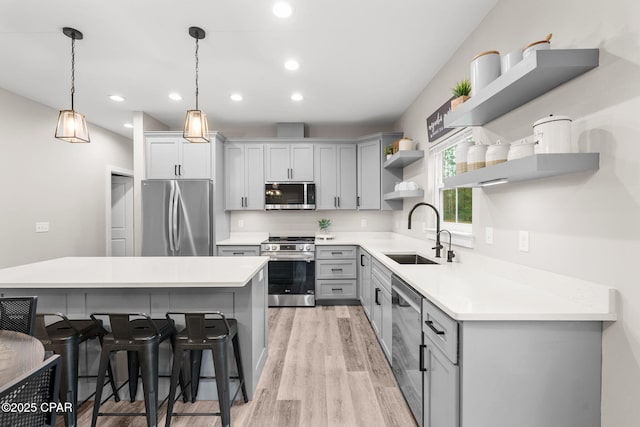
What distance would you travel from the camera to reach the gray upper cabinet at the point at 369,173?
445 cm

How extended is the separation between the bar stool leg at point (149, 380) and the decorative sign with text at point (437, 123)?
279 centimetres

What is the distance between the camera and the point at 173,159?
4.26 m

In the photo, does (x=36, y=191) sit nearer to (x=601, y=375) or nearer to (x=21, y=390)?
(x=21, y=390)

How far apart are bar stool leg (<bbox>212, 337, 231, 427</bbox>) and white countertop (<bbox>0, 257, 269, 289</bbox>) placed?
35 centimetres

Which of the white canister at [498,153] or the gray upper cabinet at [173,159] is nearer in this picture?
the white canister at [498,153]

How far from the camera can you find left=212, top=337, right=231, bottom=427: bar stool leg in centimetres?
172

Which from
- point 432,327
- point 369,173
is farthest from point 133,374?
point 369,173

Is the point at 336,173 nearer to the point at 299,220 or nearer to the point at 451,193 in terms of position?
the point at 299,220

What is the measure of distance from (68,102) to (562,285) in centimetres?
528

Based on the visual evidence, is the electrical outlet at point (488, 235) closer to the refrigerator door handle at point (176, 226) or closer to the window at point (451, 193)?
the window at point (451, 193)

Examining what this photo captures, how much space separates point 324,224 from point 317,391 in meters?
2.77

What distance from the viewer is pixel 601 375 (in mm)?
1241

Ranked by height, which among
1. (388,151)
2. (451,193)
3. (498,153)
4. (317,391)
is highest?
(388,151)

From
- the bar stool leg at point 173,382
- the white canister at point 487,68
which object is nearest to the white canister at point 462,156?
the white canister at point 487,68
